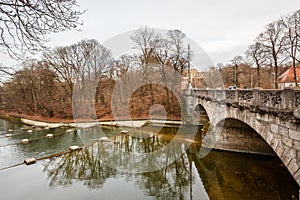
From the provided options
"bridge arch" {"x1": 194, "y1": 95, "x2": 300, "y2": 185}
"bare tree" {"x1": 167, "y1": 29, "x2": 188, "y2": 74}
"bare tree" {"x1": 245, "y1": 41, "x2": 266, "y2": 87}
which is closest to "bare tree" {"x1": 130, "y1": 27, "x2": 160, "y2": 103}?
"bare tree" {"x1": 167, "y1": 29, "x2": 188, "y2": 74}

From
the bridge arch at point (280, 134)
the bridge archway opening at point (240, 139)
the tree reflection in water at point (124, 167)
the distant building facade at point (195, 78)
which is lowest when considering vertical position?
the tree reflection in water at point (124, 167)

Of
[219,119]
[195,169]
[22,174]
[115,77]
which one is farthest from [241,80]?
[22,174]

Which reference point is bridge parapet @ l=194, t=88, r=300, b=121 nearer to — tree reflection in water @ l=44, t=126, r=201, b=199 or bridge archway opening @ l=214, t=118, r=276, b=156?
bridge archway opening @ l=214, t=118, r=276, b=156

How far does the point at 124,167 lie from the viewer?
10.1 m

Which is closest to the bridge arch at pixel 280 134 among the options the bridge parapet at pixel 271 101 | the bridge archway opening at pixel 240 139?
the bridge parapet at pixel 271 101

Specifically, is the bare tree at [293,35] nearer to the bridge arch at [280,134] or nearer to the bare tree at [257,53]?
the bare tree at [257,53]

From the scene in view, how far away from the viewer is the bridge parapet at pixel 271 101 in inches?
166

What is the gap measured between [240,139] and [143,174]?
529 cm

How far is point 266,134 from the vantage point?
5742 millimetres

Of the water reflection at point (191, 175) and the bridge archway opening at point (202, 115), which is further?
the bridge archway opening at point (202, 115)

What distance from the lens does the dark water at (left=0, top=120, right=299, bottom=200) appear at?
7250 millimetres

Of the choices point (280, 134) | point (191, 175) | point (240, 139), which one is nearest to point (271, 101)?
point (280, 134)

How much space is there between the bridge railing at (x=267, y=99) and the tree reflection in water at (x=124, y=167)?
12.1ft

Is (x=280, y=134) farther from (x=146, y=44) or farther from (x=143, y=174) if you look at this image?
(x=146, y=44)
